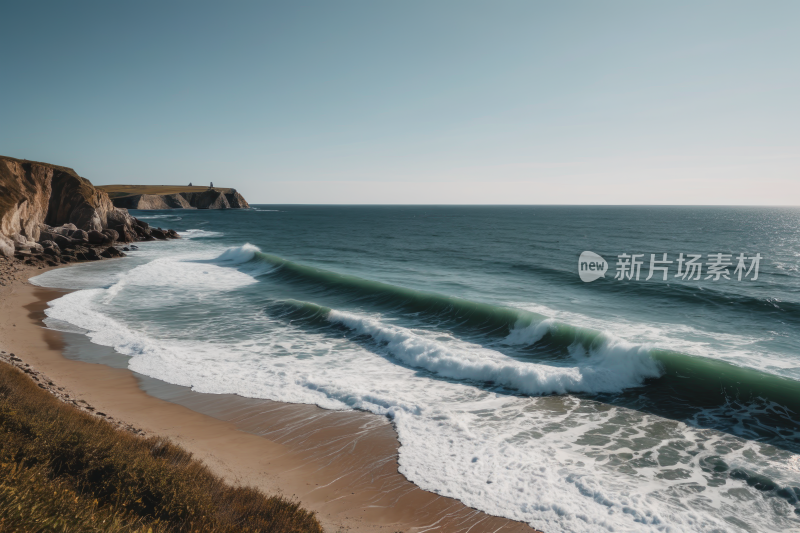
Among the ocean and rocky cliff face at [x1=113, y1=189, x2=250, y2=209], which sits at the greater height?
rocky cliff face at [x1=113, y1=189, x2=250, y2=209]

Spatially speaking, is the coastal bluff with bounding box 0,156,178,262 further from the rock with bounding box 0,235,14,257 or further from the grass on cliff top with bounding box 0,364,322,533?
the grass on cliff top with bounding box 0,364,322,533

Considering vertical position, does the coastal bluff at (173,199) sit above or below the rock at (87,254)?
above

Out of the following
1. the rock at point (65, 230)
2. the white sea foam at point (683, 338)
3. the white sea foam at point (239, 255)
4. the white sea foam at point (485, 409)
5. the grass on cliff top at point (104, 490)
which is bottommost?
the white sea foam at point (485, 409)

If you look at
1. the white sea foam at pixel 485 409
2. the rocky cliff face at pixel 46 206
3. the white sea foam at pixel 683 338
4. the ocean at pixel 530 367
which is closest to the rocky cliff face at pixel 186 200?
the rocky cliff face at pixel 46 206

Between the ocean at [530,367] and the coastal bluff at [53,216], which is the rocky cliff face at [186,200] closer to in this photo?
the coastal bluff at [53,216]

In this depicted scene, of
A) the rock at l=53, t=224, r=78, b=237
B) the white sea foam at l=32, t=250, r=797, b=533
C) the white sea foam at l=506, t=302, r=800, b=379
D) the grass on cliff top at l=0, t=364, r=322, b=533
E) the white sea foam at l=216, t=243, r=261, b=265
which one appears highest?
the rock at l=53, t=224, r=78, b=237

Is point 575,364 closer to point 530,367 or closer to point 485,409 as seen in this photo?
point 530,367

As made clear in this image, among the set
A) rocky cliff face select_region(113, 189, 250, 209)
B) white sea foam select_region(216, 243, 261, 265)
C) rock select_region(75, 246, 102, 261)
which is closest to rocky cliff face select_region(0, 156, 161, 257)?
rock select_region(75, 246, 102, 261)

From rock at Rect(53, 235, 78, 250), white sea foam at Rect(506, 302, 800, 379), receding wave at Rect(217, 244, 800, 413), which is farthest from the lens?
rock at Rect(53, 235, 78, 250)
